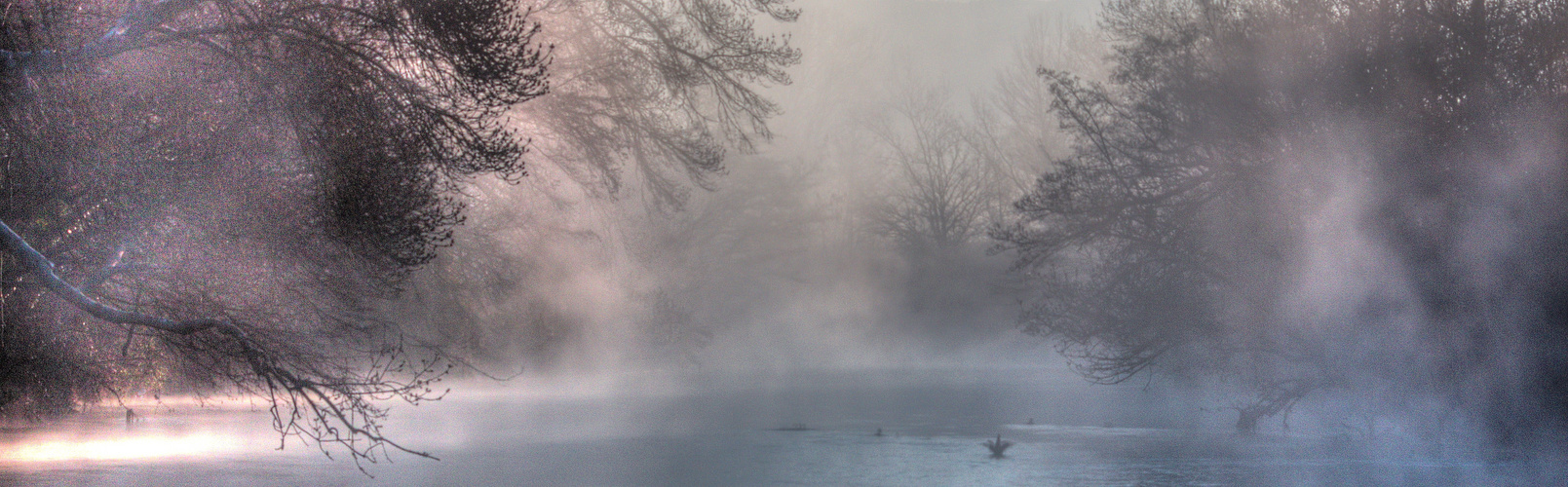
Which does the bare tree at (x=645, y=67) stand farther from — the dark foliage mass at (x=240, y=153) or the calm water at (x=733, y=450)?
the dark foliage mass at (x=240, y=153)

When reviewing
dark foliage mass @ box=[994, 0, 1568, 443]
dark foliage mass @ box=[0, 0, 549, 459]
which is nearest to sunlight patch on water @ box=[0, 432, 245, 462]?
dark foliage mass @ box=[0, 0, 549, 459]

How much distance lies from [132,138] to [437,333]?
41.8 ft

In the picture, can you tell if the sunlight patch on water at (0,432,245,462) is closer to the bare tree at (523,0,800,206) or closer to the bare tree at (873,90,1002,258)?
the bare tree at (523,0,800,206)

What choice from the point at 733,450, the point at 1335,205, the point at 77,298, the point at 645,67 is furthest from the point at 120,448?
the point at 1335,205

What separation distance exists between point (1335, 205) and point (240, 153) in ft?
48.7

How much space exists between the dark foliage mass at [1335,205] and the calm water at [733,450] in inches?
53.4

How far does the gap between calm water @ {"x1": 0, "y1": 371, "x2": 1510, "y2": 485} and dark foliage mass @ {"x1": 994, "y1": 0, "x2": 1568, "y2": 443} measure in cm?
136

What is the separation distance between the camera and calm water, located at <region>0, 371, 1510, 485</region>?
676 inches

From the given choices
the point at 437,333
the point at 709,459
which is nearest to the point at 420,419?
the point at 437,333

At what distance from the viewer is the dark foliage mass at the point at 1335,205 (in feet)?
58.0

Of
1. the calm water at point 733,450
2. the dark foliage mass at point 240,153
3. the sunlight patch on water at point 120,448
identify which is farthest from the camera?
the sunlight patch on water at point 120,448

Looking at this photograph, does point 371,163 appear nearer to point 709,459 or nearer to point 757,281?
point 709,459

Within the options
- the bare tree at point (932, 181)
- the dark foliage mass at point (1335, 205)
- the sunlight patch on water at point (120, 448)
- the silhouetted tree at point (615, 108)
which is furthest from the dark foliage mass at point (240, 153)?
the bare tree at point (932, 181)

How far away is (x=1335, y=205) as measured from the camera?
20.6 m
